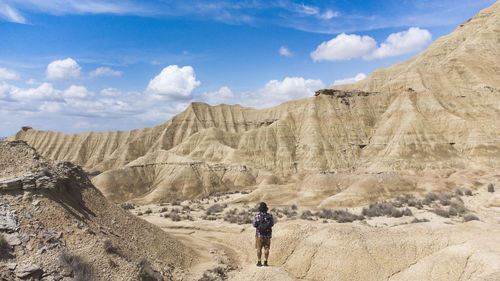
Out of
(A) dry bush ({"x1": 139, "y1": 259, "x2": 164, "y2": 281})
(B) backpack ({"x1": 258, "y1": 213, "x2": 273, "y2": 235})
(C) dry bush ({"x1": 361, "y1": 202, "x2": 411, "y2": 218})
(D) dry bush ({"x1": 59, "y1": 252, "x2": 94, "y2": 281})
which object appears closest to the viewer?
(D) dry bush ({"x1": 59, "y1": 252, "x2": 94, "y2": 281})

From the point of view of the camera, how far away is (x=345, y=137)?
2635 inches

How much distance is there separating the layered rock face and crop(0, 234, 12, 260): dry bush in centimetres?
4099

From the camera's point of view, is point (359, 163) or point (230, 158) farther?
point (230, 158)

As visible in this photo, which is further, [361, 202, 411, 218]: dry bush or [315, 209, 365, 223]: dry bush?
[361, 202, 411, 218]: dry bush

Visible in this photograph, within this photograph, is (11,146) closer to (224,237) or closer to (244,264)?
(244,264)

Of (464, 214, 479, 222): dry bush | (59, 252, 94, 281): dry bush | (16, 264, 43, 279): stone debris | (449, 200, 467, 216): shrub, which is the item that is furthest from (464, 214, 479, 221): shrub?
(16, 264, 43, 279): stone debris

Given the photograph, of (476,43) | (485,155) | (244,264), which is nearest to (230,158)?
(485,155)

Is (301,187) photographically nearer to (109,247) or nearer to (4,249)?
(109,247)

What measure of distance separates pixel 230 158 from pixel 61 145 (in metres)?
61.4

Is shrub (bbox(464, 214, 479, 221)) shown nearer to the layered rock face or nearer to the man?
the man

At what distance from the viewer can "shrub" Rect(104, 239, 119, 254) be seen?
349 inches

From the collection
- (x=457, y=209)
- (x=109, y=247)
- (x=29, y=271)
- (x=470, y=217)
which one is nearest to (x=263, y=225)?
(x=109, y=247)

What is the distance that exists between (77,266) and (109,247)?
126 cm

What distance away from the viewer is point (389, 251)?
10469 mm
